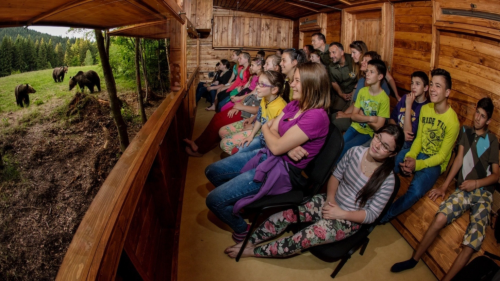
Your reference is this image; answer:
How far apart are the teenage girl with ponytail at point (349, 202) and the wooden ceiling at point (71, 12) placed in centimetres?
160

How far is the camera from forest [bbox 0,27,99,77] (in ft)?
2.17

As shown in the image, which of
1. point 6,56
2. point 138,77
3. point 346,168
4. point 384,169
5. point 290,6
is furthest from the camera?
point 290,6

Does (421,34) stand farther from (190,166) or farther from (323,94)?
(190,166)

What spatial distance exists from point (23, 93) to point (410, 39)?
447cm

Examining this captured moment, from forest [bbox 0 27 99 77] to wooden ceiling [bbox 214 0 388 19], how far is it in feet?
15.2

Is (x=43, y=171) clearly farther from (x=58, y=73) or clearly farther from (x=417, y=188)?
(x=417, y=188)

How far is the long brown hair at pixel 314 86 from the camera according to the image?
2123 mm

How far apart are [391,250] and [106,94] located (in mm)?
2546

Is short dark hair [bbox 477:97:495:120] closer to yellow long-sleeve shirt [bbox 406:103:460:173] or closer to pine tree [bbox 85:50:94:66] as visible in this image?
yellow long-sleeve shirt [bbox 406:103:460:173]

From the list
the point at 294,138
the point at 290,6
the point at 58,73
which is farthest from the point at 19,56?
the point at 290,6

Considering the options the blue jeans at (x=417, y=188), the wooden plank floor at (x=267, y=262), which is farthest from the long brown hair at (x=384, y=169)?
the blue jeans at (x=417, y=188)

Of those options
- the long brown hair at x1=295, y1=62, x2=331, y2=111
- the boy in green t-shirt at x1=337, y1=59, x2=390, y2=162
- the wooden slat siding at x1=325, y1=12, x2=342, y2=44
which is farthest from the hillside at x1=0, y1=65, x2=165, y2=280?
the wooden slat siding at x1=325, y1=12, x2=342, y2=44

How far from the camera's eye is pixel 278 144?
212 cm

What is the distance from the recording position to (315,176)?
2219 mm
